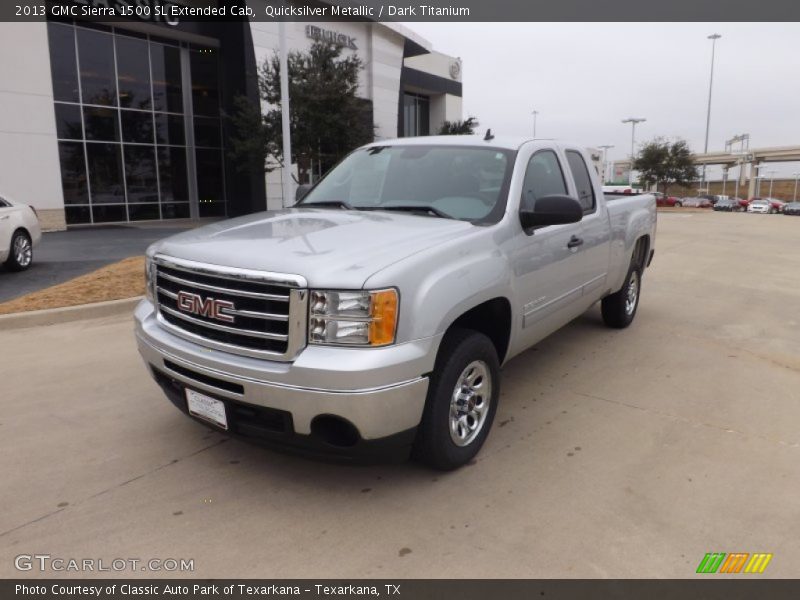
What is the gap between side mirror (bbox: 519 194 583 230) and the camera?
11.9ft

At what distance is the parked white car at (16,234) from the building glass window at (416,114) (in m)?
29.5

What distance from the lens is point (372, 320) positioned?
274cm

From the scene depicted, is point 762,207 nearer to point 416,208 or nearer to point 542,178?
point 542,178

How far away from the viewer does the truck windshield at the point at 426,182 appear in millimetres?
3873

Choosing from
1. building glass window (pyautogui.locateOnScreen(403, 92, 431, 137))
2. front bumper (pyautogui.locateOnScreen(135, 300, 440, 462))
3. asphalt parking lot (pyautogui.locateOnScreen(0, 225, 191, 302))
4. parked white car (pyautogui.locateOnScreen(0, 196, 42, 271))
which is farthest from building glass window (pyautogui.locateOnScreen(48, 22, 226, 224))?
front bumper (pyautogui.locateOnScreen(135, 300, 440, 462))

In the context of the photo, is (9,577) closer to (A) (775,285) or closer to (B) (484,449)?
(B) (484,449)

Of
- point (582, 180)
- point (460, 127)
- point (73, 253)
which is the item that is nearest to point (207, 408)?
point (582, 180)

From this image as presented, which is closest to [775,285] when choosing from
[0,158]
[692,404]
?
[692,404]

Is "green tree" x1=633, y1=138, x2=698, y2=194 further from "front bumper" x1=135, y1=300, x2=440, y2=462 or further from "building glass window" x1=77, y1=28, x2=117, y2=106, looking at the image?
"front bumper" x1=135, y1=300, x2=440, y2=462

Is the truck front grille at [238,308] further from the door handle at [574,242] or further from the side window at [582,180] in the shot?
the side window at [582,180]

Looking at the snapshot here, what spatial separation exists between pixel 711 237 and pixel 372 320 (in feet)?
58.4

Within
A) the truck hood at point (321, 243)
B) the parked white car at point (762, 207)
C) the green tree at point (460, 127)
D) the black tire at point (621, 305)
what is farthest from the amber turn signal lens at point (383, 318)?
the parked white car at point (762, 207)

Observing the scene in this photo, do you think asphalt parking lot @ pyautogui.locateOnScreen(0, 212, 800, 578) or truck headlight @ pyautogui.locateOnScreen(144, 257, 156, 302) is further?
truck headlight @ pyautogui.locateOnScreen(144, 257, 156, 302)

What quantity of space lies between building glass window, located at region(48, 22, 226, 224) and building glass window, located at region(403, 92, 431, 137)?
15706 mm
